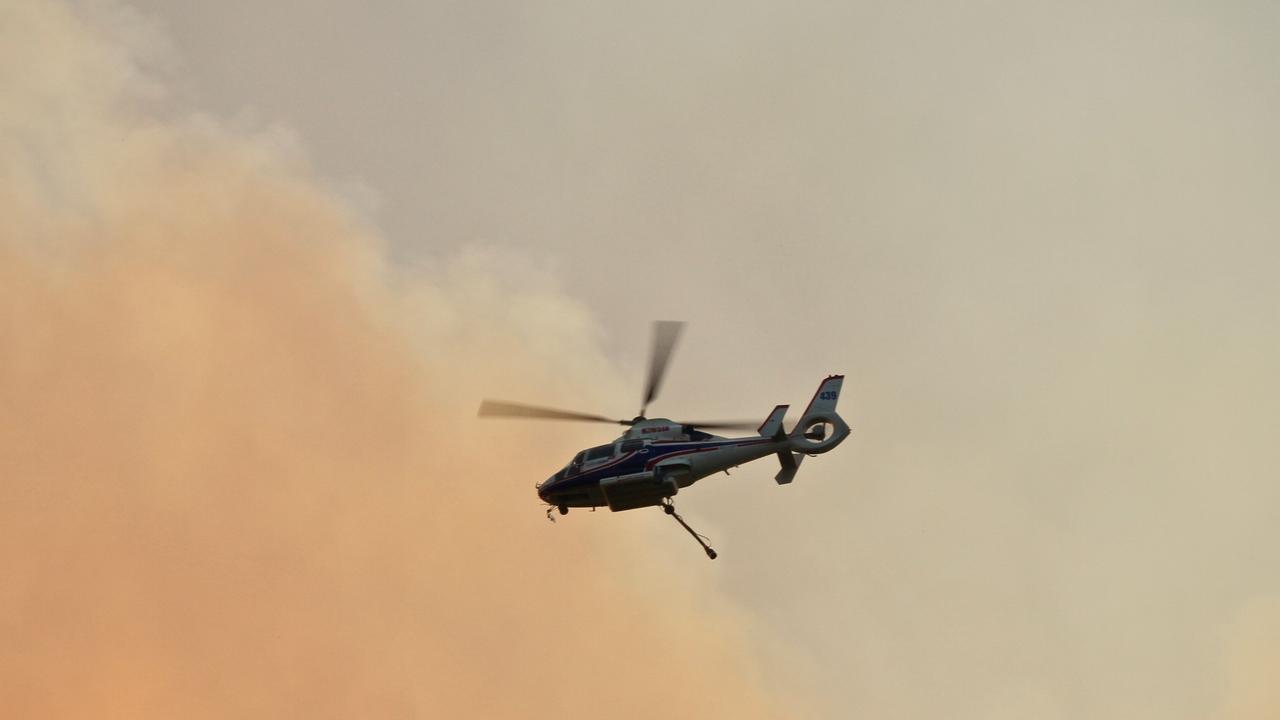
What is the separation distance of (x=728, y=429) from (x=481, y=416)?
9.16m

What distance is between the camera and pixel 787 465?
258 feet

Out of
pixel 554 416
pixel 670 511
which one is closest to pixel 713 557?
pixel 670 511

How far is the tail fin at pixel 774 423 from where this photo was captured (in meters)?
78.1

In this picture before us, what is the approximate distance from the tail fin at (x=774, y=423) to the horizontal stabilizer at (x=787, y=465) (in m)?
0.87

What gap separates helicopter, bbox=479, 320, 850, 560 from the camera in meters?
77.0

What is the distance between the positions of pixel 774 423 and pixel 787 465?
5.57ft

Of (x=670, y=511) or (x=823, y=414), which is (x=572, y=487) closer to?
(x=670, y=511)

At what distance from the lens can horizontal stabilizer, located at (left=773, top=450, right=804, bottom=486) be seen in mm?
78500

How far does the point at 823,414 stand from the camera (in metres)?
78.8

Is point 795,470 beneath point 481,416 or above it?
beneath

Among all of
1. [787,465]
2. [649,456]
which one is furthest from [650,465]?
[787,465]

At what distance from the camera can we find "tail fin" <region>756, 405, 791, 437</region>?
7806 centimetres

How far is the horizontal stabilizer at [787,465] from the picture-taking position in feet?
258

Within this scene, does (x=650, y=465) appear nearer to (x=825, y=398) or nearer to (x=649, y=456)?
(x=649, y=456)
